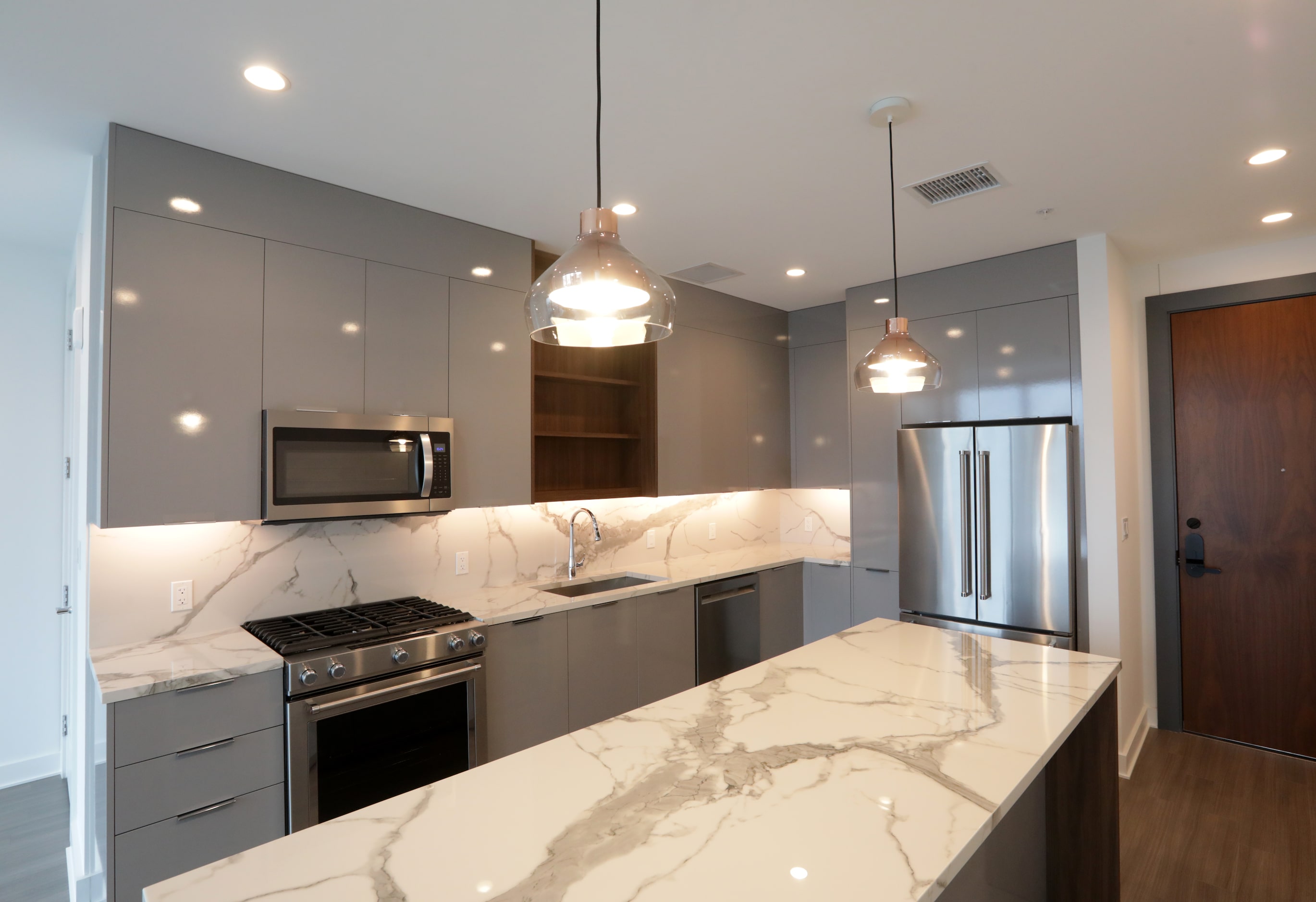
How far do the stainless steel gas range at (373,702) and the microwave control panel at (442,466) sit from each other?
0.49 m

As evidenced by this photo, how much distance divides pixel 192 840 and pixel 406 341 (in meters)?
1.85

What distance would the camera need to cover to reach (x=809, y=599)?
4.52 m

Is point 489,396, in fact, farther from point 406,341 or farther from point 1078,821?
point 1078,821

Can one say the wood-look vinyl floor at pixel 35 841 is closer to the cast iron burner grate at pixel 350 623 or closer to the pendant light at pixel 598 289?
the cast iron burner grate at pixel 350 623

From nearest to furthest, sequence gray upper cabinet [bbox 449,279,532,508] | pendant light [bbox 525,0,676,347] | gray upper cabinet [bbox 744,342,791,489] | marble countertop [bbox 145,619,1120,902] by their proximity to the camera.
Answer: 1. marble countertop [bbox 145,619,1120,902]
2. pendant light [bbox 525,0,676,347]
3. gray upper cabinet [bbox 449,279,532,508]
4. gray upper cabinet [bbox 744,342,791,489]

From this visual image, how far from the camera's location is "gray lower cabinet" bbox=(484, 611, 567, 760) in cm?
278

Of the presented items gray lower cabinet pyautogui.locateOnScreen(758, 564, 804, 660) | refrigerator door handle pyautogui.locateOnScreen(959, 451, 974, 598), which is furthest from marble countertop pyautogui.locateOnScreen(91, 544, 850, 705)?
refrigerator door handle pyautogui.locateOnScreen(959, 451, 974, 598)

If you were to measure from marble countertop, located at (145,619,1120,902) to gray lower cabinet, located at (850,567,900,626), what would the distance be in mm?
2307

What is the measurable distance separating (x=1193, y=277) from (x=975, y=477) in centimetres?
176

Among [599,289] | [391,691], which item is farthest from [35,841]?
[599,289]

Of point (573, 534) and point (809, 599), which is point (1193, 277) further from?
point (573, 534)

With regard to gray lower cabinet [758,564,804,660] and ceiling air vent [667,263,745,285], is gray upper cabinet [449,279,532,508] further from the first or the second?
gray lower cabinet [758,564,804,660]

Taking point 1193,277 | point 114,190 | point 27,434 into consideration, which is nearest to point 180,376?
point 114,190

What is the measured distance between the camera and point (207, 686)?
81.1 inches
